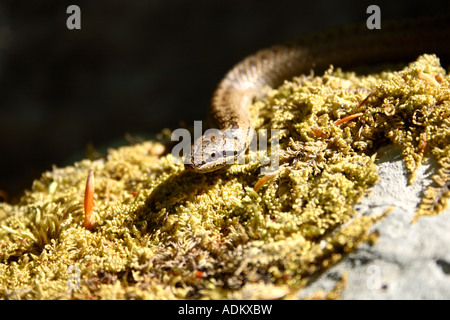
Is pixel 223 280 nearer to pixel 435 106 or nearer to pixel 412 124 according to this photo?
pixel 412 124

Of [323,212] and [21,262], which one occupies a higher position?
[323,212]

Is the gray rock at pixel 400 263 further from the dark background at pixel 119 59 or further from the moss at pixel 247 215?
the dark background at pixel 119 59

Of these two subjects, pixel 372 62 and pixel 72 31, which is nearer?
pixel 372 62

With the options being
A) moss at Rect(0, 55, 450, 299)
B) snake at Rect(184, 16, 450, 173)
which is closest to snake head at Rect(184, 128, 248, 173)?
moss at Rect(0, 55, 450, 299)

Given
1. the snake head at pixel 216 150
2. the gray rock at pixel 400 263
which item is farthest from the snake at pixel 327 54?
the gray rock at pixel 400 263

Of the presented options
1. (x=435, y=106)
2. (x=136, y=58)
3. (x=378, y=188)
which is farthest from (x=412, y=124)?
(x=136, y=58)

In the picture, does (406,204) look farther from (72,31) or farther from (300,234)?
(72,31)

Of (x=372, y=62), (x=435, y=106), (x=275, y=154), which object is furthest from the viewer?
(x=372, y=62)

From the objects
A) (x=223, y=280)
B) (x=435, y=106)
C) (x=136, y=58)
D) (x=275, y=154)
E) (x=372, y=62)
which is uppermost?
(x=136, y=58)

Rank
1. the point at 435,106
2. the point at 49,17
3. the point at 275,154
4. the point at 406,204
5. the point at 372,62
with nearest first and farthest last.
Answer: the point at 406,204 → the point at 435,106 → the point at 275,154 → the point at 372,62 → the point at 49,17
